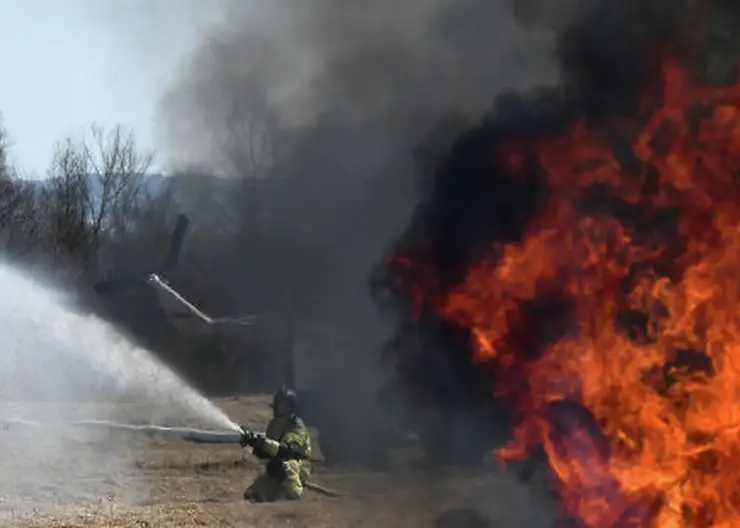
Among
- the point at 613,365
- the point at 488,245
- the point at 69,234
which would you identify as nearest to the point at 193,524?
the point at 488,245

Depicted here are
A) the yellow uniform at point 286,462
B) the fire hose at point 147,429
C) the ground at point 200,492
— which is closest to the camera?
the ground at point 200,492

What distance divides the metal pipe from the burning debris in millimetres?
9177

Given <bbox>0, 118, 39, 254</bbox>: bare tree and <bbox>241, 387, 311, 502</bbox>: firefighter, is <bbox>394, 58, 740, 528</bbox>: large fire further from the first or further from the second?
<bbox>0, 118, 39, 254</bbox>: bare tree

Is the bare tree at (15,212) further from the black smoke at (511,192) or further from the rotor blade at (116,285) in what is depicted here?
the black smoke at (511,192)

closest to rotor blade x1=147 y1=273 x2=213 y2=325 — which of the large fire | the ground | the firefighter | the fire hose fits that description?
the fire hose

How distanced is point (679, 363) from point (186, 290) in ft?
71.1

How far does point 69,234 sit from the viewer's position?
121 ft

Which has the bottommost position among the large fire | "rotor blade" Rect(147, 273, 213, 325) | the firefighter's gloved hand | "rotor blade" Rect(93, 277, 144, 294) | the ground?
the ground

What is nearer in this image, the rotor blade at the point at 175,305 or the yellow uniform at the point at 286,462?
the yellow uniform at the point at 286,462

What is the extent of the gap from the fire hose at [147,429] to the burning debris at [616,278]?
362 inches

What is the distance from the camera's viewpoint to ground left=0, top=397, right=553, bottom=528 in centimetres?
1257

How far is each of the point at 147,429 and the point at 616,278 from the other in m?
13.3

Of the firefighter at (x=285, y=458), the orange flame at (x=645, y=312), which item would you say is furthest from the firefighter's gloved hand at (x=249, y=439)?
the orange flame at (x=645, y=312)

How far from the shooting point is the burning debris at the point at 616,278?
941cm
